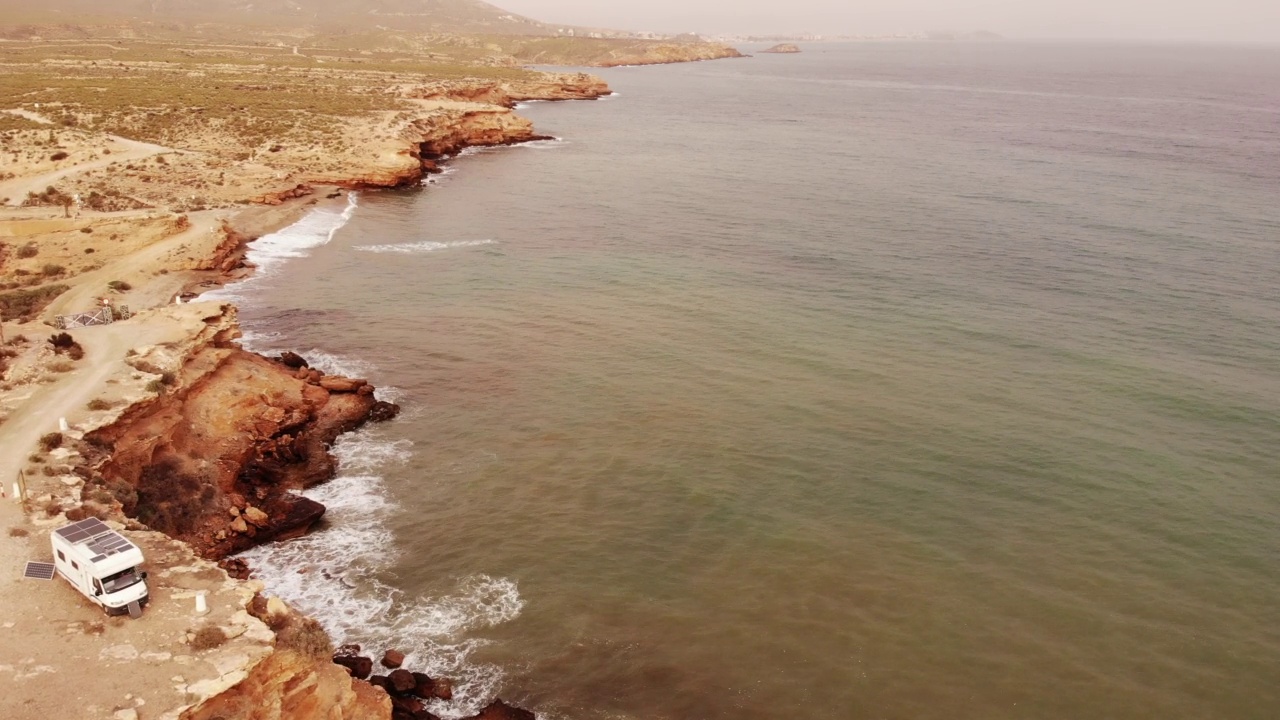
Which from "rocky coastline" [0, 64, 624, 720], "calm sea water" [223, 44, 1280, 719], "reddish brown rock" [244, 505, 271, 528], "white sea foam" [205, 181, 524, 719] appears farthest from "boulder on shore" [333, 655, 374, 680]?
"reddish brown rock" [244, 505, 271, 528]

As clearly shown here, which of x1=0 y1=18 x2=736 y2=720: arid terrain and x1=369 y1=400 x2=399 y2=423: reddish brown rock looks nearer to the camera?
x1=0 y1=18 x2=736 y2=720: arid terrain

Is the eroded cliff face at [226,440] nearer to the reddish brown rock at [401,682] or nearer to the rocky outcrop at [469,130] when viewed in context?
the reddish brown rock at [401,682]

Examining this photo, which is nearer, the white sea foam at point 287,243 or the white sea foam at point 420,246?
the white sea foam at point 287,243

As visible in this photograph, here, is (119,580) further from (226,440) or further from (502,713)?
(226,440)

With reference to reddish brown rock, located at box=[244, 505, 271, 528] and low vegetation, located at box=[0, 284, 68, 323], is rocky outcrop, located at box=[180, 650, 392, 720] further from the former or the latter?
low vegetation, located at box=[0, 284, 68, 323]

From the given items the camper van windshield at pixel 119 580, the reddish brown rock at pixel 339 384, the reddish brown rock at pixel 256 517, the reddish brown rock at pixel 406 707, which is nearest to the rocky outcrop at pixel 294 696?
Answer: the reddish brown rock at pixel 406 707

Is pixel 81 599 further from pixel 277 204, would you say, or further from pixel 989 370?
pixel 277 204
